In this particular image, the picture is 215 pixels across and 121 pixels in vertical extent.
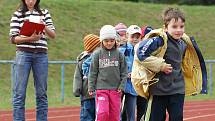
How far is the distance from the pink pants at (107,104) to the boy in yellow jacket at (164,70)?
61.8 inches

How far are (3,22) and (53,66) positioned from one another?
14.5 feet

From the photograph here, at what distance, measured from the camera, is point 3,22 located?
27.6 m

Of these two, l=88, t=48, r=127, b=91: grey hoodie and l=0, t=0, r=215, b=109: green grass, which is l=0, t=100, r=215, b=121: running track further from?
l=88, t=48, r=127, b=91: grey hoodie

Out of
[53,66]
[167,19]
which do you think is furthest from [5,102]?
[167,19]

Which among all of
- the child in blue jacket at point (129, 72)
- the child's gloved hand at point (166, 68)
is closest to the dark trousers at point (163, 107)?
the child's gloved hand at point (166, 68)

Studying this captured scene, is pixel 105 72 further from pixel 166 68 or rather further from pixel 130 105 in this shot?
pixel 166 68

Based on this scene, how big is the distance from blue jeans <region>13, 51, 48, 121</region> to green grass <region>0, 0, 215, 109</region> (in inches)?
366

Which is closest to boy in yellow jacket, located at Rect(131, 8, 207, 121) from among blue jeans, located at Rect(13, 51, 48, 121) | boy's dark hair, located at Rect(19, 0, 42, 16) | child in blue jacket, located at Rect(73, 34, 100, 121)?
blue jeans, located at Rect(13, 51, 48, 121)

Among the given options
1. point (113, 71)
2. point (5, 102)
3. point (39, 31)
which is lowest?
point (5, 102)

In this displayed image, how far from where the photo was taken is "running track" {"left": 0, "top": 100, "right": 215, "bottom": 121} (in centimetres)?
1367

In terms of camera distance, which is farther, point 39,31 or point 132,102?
point 132,102

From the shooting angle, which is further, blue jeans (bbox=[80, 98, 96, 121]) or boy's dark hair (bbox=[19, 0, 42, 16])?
blue jeans (bbox=[80, 98, 96, 121])

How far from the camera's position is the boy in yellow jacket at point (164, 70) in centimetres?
723

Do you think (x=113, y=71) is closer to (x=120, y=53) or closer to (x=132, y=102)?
(x=120, y=53)
